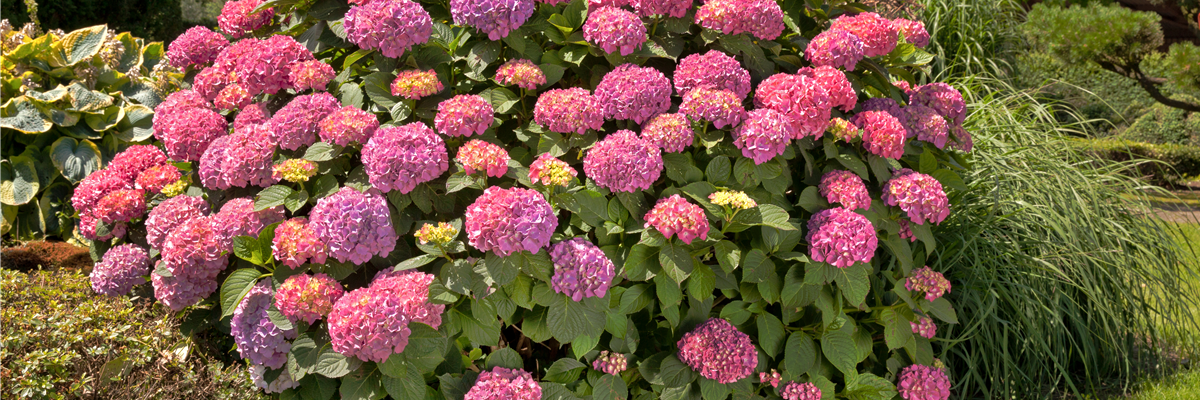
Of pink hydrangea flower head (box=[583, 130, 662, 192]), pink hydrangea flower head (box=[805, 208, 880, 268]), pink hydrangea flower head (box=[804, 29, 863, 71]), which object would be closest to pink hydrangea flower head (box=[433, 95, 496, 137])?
pink hydrangea flower head (box=[583, 130, 662, 192])

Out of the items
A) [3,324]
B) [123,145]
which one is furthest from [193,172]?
[123,145]

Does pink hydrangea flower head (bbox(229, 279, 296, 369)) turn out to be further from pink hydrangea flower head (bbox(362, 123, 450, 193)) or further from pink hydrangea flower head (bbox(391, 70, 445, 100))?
pink hydrangea flower head (bbox(391, 70, 445, 100))

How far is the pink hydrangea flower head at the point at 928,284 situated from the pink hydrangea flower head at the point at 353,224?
1759 mm

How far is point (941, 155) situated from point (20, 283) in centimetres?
365

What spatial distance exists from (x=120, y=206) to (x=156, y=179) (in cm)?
15

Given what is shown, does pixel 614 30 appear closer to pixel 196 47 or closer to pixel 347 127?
pixel 347 127

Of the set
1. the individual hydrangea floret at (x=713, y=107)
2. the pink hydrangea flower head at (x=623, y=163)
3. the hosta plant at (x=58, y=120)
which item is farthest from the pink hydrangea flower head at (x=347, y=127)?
the hosta plant at (x=58, y=120)

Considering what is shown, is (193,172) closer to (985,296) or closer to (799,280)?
(799,280)

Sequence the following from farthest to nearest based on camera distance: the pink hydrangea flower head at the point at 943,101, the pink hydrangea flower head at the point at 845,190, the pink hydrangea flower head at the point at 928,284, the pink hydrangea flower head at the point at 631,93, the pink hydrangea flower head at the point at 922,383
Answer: the pink hydrangea flower head at the point at 943,101
the pink hydrangea flower head at the point at 922,383
the pink hydrangea flower head at the point at 928,284
the pink hydrangea flower head at the point at 845,190
the pink hydrangea flower head at the point at 631,93

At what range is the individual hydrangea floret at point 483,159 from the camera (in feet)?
6.97

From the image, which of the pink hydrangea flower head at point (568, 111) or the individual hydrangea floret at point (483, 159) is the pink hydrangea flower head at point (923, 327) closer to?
the pink hydrangea flower head at point (568, 111)

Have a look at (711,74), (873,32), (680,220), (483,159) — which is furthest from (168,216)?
(873,32)

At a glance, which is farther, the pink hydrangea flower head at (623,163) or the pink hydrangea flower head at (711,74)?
the pink hydrangea flower head at (711,74)

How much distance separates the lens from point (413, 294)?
79.3 inches
